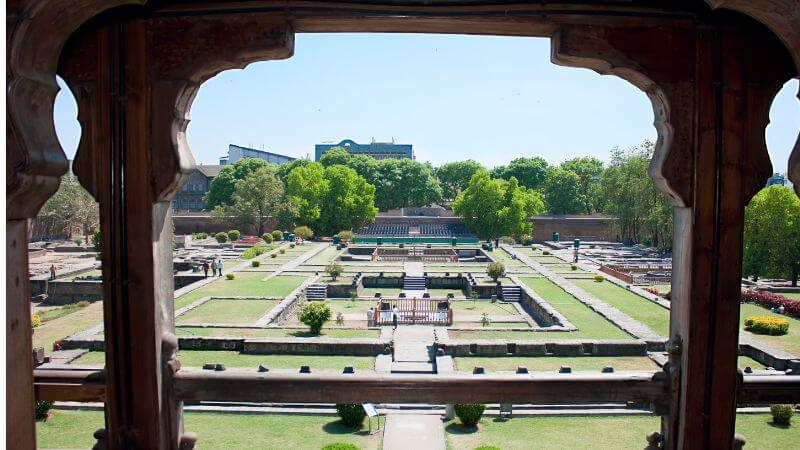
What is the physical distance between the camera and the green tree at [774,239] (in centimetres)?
2009

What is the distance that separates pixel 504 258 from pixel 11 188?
30.9m

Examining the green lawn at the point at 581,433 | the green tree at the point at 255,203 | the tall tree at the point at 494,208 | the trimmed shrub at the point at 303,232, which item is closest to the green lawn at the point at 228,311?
the green lawn at the point at 581,433

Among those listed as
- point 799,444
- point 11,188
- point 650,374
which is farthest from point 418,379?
point 799,444

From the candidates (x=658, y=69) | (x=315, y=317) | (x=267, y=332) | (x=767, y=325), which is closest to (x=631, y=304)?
(x=767, y=325)

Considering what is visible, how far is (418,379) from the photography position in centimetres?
300

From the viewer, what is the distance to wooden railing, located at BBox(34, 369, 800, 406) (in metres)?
2.96

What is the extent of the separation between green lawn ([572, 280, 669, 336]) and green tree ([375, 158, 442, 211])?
4073 cm

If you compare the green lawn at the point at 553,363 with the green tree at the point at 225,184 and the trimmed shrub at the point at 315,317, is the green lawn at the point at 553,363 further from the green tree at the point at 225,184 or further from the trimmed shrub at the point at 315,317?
the green tree at the point at 225,184

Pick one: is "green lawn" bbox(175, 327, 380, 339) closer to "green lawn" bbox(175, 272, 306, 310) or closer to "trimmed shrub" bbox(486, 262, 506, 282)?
"green lawn" bbox(175, 272, 306, 310)

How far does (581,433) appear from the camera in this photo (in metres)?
9.05

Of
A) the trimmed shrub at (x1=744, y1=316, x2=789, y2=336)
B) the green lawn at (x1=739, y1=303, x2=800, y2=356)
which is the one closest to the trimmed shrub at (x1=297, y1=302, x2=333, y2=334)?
the green lawn at (x1=739, y1=303, x2=800, y2=356)

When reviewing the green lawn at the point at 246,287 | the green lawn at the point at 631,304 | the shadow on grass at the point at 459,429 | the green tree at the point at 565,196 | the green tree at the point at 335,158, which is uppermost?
the green tree at the point at 335,158

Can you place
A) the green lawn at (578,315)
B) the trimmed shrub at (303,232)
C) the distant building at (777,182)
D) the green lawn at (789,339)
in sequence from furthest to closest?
the trimmed shrub at (303,232), the green lawn at (578,315), the green lawn at (789,339), the distant building at (777,182)

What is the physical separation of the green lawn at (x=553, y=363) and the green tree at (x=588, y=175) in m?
46.9
